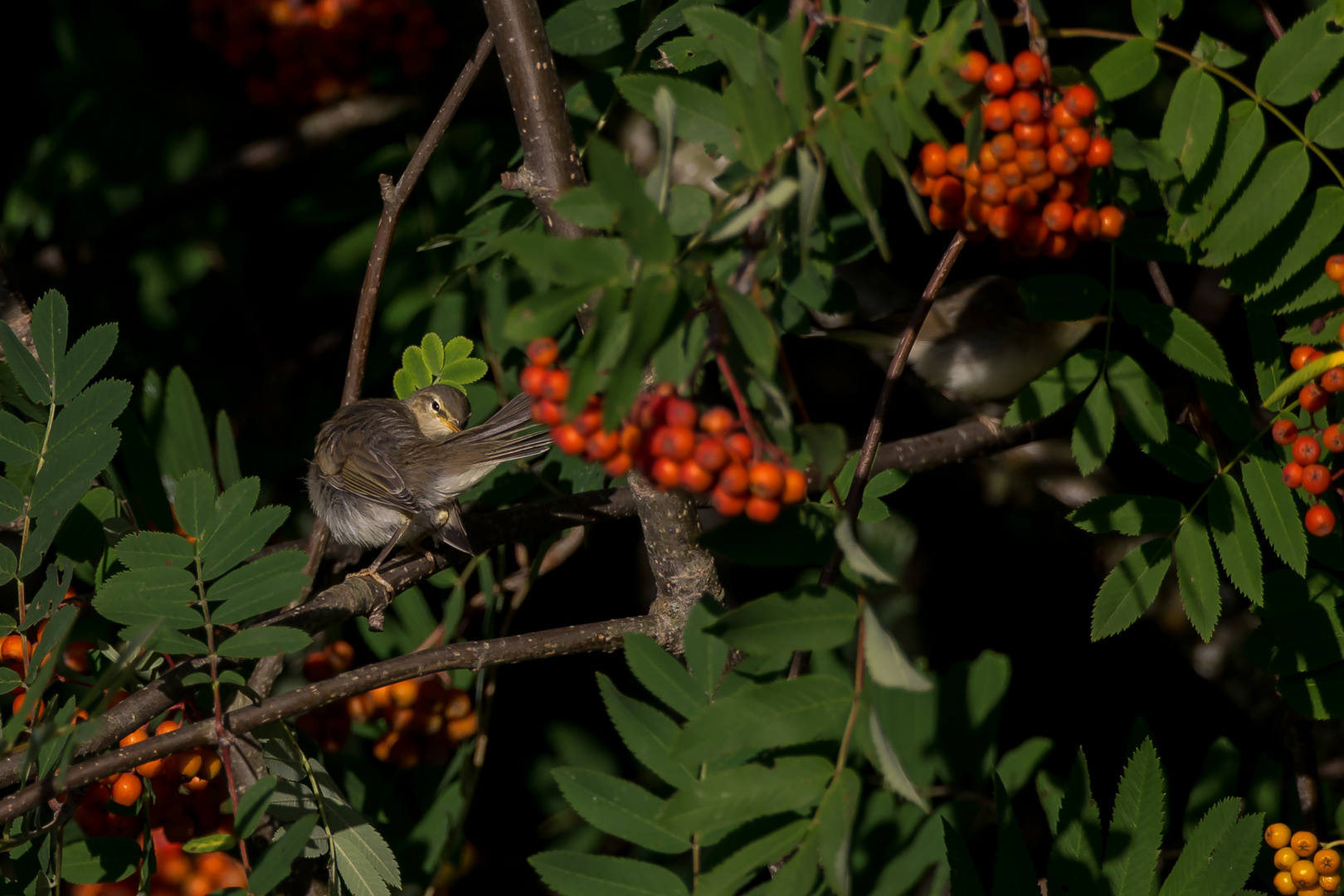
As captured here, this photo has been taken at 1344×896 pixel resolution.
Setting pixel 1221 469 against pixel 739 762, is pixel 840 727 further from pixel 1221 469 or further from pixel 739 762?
pixel 1221 469

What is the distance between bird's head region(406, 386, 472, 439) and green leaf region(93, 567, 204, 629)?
4.52 ft

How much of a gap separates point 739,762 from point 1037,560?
9.08 ft

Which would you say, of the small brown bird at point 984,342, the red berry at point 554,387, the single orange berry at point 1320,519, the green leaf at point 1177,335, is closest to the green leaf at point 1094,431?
the green leaf at point 1177,335

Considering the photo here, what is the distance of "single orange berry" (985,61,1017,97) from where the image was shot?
144cm

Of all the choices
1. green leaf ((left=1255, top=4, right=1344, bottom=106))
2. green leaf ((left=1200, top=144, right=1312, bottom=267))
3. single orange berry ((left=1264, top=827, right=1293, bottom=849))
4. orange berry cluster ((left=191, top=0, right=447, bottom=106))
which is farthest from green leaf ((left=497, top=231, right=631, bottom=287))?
orange berry cluster ((left=191, top=0, right=447, bottom=106))

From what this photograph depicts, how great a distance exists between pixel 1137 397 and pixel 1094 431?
11 cm

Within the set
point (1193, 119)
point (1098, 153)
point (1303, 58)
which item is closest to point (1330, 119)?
point (1303, 58)

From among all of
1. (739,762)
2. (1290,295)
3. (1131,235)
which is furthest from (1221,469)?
(739,762)

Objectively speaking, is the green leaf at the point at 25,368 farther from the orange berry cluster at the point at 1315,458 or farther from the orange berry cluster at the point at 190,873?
the orange berry cluster at the point at 1315,458

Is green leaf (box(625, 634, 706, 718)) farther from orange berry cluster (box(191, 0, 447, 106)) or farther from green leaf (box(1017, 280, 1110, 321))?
orange berry cluster (box(191, 0, 447, 106))

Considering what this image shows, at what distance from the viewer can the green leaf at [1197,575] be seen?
191cm

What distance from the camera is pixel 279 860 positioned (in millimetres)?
1681

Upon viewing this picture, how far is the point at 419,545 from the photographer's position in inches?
134

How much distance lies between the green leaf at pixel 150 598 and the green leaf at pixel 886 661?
51.5 inches
